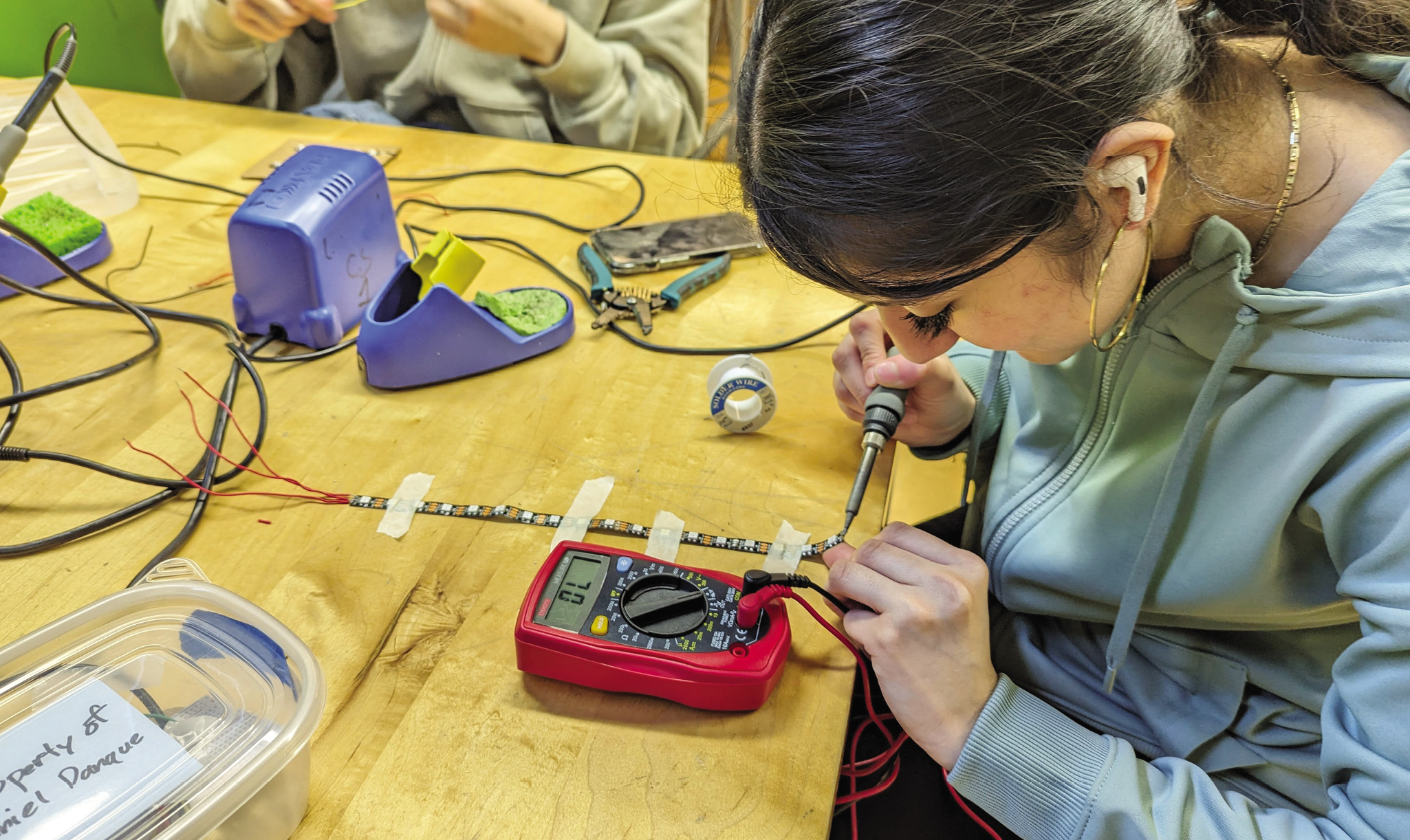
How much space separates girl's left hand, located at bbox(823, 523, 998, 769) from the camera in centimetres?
58

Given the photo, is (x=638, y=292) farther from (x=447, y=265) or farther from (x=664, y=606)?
(x=664, y=606)

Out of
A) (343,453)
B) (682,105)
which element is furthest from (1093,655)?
(682,105)

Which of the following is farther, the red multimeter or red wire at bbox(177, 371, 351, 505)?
red wire at bbox(177, 371, 351, 505)

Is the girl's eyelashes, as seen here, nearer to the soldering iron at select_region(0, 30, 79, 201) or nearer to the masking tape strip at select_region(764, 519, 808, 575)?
the masking tape strip at select_region(764, 519, 808, 575)

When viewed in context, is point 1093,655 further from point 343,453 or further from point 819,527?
point 343,453

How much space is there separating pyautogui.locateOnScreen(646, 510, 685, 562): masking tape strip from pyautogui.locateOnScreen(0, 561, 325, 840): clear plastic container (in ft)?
0.91

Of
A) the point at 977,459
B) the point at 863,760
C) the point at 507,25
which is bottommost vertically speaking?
the point at 863,760

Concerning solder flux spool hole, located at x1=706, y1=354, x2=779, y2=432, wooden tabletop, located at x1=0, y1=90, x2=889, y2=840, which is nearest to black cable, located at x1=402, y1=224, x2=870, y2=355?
wooden tabletop, located at x1=0, y1=90, x2=889, y2=840

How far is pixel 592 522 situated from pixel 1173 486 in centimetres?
44

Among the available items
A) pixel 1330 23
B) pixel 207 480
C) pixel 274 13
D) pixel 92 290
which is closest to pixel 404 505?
pixel 207 480

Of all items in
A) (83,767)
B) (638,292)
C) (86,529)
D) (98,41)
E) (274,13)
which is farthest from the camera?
(98,41)

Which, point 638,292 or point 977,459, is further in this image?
point 638,292

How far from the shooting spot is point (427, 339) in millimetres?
853

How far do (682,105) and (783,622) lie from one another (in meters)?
1.27
